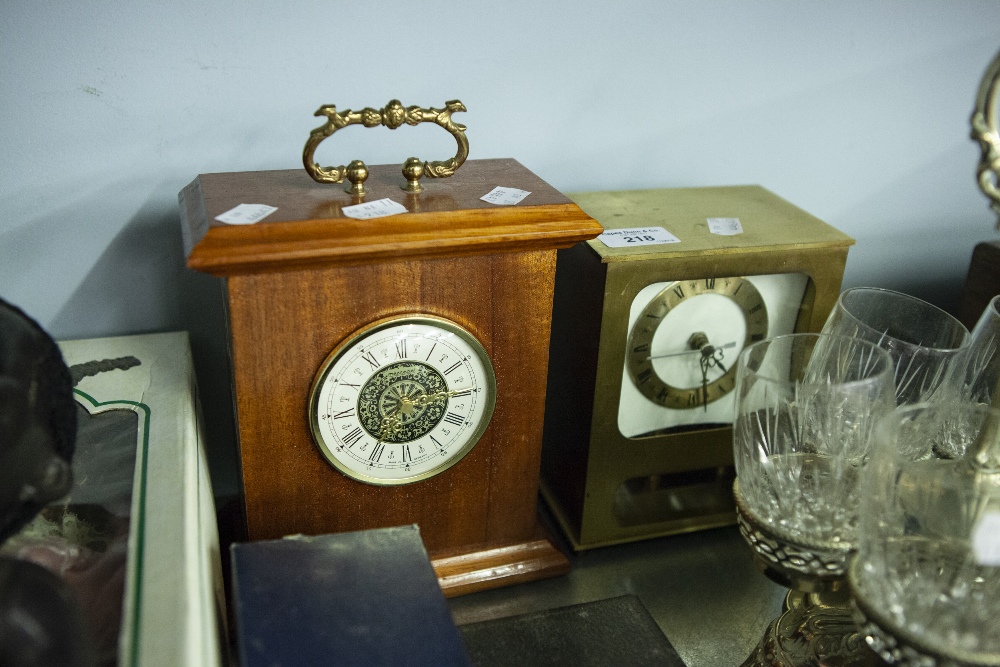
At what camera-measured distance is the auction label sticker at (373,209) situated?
3.45ft

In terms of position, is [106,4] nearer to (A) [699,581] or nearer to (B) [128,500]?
(B) [128,500]

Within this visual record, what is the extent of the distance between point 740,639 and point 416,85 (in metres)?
0.99

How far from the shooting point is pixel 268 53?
4.17 ft

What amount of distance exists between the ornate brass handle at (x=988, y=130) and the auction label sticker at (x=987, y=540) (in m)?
0.25

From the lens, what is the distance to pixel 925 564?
728mm

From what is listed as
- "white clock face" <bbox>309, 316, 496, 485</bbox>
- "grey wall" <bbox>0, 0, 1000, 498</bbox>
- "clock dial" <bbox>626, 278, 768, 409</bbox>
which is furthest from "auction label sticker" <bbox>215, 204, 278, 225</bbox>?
"clock dial" <bbox>626, 278, 768, 409</bbox>

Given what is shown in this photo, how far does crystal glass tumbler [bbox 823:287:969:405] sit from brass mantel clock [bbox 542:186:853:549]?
0.56ft

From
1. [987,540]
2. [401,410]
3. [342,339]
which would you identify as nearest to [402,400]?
[401,410]

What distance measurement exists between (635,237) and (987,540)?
0.71m

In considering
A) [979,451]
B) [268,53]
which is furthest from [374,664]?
[268,53]

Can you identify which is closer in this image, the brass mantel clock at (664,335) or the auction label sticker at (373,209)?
the auction label sticker at (373,209)

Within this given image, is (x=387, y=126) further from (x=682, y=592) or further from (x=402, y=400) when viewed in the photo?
(x=682, y=592)

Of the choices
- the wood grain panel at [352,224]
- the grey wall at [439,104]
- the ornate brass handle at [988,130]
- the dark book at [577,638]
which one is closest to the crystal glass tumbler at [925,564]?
the ornate brass handle at [988,130]

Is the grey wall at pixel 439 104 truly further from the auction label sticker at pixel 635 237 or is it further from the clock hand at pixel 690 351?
the clock hand at pixel 690 351
